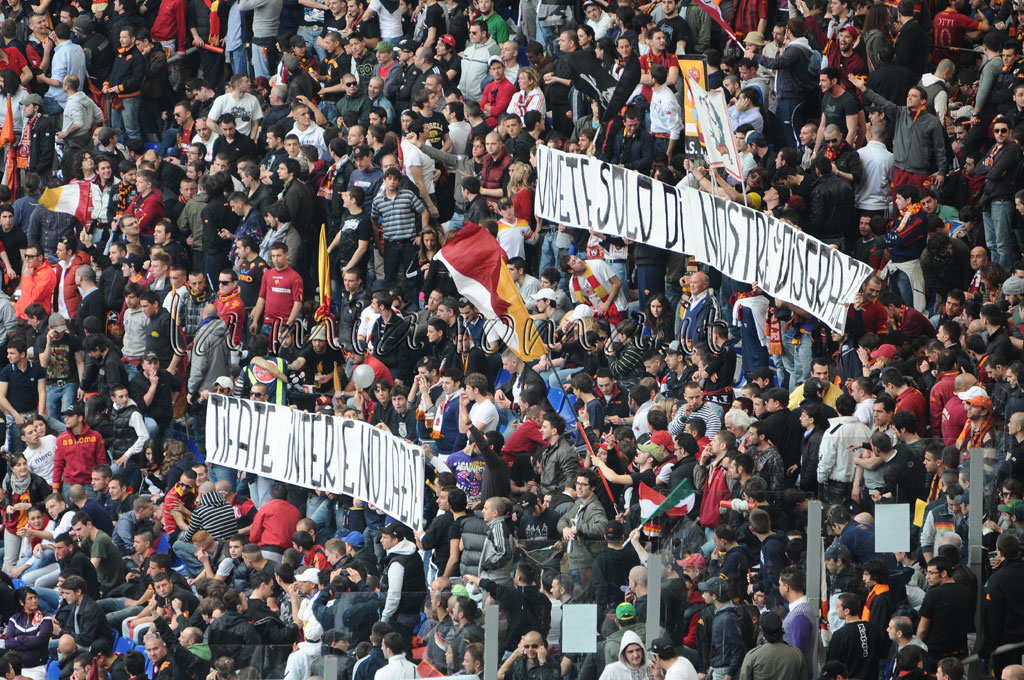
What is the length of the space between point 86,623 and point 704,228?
693 centimetres

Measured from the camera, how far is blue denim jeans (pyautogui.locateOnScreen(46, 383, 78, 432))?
839 inches

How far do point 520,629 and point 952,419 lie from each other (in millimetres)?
4047

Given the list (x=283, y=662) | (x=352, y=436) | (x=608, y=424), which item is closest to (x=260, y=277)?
(x=352, y=436)

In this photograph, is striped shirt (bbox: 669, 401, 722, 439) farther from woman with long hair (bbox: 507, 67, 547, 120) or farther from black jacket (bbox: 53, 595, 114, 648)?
woman with long hair (bbox: 507, 67, 547, 120)

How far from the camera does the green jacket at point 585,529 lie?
1489cm

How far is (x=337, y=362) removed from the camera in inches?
811

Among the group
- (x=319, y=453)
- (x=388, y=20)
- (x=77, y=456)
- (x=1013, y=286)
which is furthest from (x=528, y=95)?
(x=1013, y=286)

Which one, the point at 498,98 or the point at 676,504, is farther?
the point at 498,98

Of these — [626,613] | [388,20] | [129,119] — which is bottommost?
[626,613]

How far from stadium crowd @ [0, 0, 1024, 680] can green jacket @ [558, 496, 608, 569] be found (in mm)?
45

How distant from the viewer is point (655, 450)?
16688 millimetres

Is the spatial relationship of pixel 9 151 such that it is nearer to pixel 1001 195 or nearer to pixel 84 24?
pixel 84 24

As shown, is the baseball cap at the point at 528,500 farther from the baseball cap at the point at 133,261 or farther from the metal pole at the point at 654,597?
the baseball cap at the point at 133,261

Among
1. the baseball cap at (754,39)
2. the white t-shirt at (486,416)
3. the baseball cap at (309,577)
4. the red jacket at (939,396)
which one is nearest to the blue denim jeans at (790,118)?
the baseball cap at (754,39)
